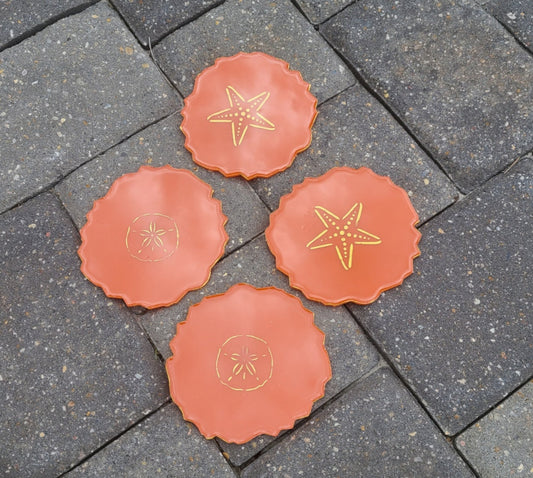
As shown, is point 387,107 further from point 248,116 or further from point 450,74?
point 248,116

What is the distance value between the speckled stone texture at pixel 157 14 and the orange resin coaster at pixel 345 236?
29.3 inches

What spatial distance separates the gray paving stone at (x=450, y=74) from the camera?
1.84m

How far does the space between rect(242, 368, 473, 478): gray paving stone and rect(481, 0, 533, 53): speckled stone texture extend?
1.30 m

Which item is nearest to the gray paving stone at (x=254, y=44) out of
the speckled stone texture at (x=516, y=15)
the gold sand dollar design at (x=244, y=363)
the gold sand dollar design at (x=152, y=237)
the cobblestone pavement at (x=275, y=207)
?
the cobblestone pavement at (x=275, y=207)

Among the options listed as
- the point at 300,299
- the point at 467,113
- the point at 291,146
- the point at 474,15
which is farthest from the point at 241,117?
the point at 474,15

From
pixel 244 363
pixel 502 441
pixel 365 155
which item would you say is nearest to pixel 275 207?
pixel 365 155

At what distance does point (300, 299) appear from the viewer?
1716 mm

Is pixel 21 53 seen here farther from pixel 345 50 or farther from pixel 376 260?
pixel 376 260

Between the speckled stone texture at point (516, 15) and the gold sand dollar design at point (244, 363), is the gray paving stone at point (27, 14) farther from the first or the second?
the speckled stone texture at point (516, 15)

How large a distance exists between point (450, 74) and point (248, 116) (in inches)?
27.8

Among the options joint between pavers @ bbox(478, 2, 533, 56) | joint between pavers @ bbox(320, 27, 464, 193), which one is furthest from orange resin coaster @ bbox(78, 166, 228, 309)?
joint between pavers @ bbox(478, 2, 533, 56)

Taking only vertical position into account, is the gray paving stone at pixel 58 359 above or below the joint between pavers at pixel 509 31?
below

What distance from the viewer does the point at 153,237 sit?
1741 mm

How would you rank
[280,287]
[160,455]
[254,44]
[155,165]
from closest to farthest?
[160,455] → [280,287] → [155,165] → [254,44]
